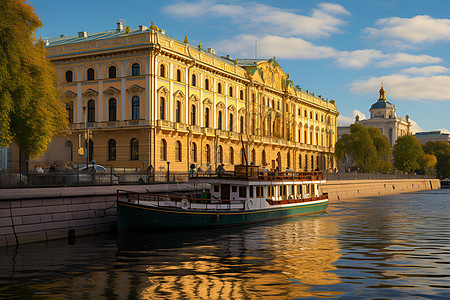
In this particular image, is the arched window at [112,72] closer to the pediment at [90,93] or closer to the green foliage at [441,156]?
the pediment at [90,93]

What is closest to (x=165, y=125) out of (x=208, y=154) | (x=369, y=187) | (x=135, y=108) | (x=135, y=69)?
(x=135, y=108)

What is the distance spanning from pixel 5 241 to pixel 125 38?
119ft

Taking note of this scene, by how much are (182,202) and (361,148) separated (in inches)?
2639

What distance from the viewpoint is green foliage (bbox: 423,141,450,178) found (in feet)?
491

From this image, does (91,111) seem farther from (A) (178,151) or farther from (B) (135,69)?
(A) (178,151)

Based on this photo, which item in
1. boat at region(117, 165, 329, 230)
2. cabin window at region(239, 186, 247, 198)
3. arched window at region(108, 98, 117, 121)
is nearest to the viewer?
boat at region(117, 165, 329, 230)

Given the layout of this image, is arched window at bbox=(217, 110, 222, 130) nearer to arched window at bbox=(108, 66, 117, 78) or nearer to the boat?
arched window at bbox=(108, 66, 117, 78)

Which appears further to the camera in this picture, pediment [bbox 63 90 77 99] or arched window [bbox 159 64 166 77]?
pediment [bbox 63 90 77 99]

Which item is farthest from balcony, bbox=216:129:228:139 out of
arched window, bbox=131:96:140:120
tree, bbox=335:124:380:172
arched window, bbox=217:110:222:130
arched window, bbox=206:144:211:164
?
tree, bbox=335:124:380:172

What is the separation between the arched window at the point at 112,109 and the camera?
188 feet

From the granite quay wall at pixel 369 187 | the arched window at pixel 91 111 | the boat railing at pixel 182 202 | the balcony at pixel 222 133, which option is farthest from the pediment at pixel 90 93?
the granite quay wall at pixel 369 187

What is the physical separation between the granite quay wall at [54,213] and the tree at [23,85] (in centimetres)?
739

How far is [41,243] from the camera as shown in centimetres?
2447

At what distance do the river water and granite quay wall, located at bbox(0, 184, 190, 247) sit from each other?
0.72m
